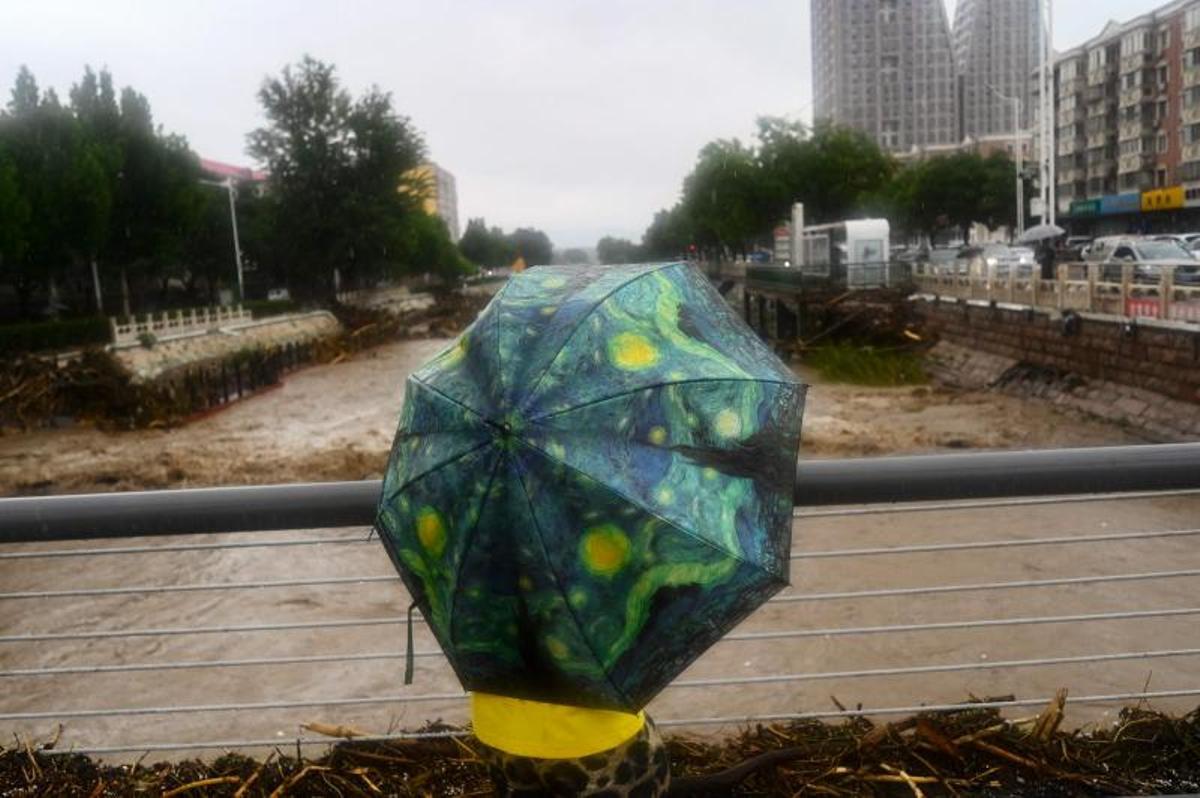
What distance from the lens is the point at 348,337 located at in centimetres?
5038

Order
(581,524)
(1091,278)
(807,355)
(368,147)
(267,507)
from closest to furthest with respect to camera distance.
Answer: (581,524) → (267,507) → (1091,278) → (807,355) → (368,147)

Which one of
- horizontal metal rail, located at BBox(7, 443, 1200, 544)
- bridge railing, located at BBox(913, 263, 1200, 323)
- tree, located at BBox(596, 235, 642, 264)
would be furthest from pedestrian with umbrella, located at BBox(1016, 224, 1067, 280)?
tree, located at BBox(596, 235, 642, 264)

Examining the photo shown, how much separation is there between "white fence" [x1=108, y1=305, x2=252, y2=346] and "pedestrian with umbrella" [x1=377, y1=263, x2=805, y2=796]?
107 ft

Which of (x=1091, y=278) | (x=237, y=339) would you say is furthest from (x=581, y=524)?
(x=237, y=339)

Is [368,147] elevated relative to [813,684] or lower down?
elevated

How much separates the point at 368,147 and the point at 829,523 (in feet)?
149

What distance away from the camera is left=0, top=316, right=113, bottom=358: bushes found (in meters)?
30.0

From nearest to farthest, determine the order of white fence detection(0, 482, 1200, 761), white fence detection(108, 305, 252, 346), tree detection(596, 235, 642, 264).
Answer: white fence detection(0, 482, 1200, 761)
white fence detection(108, 305, 252, 346)
tree detection(596, 235, 642, 264)

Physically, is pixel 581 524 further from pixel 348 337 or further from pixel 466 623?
pixel 348 337

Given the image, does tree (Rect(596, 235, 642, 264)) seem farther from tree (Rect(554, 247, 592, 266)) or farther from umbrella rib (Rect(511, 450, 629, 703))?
umbrella rib (Rect(511, 450, 629, 703))

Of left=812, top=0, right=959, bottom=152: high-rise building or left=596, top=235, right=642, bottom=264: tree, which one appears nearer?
left=812, top=0, right=959, bottom=152: high-rise building

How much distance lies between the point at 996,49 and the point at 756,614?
59.5 metres

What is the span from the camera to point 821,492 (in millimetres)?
2006

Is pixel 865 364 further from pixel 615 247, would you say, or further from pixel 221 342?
pixel 615 247
